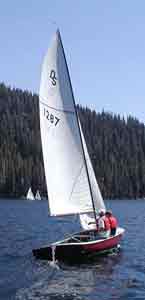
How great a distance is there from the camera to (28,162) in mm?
187000

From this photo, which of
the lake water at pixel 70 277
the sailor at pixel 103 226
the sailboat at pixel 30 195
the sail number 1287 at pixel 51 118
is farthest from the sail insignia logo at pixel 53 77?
the sailboat at pixel 30 195

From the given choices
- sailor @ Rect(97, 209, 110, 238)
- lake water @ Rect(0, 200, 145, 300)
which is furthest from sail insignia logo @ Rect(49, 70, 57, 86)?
lake water @ Rect(0, 200, 145, 300)

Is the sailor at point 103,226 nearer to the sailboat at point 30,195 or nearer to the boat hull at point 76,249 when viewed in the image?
the boat hull at point 76,249

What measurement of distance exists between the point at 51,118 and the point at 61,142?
5.45 ft

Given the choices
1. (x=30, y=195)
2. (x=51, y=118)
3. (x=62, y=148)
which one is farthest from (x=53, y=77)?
(x=30, y=195)

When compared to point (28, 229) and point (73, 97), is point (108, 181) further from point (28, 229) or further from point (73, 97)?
point (73, 97)

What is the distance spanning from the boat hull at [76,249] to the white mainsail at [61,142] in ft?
6.00

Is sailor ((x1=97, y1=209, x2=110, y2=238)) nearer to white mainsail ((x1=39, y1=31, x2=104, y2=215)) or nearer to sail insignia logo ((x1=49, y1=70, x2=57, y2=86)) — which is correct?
white mainsail ((x1=39, y1=31, x2=104, y2=215))

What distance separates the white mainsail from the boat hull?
72.0 inches

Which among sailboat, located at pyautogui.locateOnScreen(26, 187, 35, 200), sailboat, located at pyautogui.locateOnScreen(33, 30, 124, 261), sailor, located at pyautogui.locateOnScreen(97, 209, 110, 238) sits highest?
sailboat, located at pyautogui.locateOnScreen(33, 30, 124, 261)

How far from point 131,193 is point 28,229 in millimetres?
148432

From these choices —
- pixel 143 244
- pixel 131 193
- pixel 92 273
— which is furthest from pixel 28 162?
pixel 92 273

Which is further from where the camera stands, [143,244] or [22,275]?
[143,244]

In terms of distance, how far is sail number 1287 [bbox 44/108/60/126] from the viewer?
30.5m
